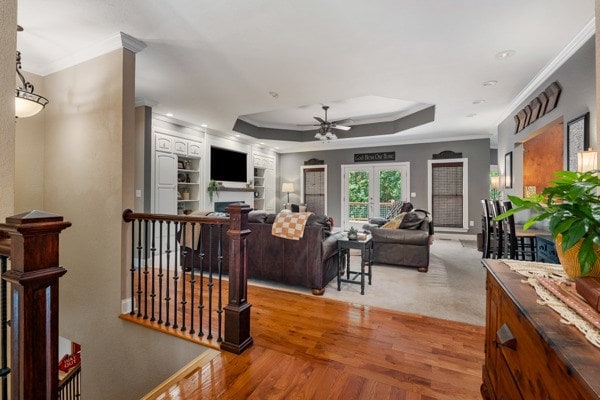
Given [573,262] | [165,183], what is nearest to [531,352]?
[573,262]

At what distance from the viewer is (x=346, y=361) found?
197 cm

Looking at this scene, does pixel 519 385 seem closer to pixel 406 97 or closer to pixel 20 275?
pixel 20 275

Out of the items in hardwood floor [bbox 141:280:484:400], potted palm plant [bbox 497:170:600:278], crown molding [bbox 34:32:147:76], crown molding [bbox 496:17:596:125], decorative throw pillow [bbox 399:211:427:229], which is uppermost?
crown molding [bbox 496:17:596:125]

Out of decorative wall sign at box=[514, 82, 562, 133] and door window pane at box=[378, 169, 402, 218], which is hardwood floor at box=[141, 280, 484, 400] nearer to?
decorative wall sign at box=[514, 82, 562, 133]

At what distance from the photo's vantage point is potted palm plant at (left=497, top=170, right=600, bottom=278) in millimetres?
858

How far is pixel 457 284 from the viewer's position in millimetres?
3709

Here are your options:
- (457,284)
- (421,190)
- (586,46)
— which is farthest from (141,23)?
(421,190)

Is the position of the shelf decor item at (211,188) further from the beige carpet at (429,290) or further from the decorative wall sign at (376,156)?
the decorative wall sign at (376,156)

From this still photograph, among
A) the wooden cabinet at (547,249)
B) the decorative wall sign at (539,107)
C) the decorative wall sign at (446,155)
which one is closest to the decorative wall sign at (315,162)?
the decorative wall sign at (446,155)

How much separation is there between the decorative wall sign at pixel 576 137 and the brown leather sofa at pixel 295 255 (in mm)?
2666

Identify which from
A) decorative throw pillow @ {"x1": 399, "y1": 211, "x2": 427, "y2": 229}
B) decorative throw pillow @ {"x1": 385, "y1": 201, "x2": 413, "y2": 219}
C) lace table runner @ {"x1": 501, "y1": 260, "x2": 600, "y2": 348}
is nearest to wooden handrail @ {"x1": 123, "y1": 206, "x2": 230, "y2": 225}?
lace table runner @ {"x1": 501, "y1": 260, "x2": 600, "y2": 348}

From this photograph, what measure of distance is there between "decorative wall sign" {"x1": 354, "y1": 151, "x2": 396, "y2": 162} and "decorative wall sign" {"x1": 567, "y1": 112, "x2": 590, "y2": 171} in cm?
491

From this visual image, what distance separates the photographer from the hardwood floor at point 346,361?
1.68 metres

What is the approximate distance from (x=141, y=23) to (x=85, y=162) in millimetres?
1490
